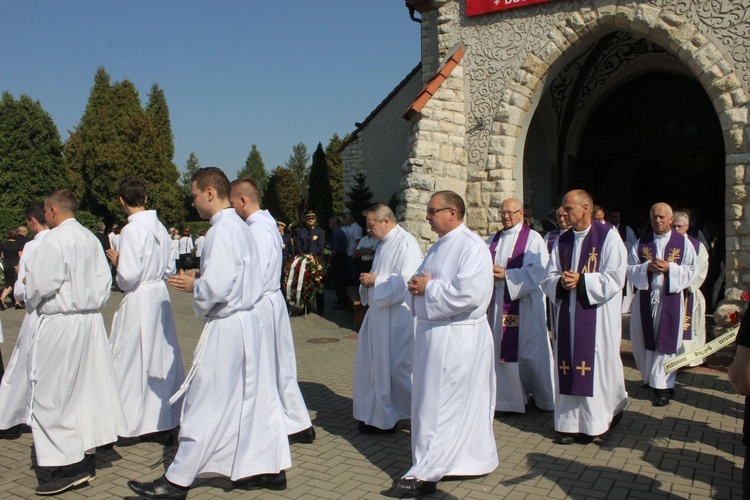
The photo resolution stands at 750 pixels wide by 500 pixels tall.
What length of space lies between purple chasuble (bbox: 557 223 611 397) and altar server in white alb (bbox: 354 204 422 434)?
1275 mm

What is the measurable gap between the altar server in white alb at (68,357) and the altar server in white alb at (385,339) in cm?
202

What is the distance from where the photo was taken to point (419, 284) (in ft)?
14.9

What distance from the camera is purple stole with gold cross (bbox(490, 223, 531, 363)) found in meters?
6.43

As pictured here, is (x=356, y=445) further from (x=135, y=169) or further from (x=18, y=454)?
(x=135, y=169)

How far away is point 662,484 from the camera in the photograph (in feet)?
14.8

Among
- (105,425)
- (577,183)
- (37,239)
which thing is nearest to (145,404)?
(105,425)

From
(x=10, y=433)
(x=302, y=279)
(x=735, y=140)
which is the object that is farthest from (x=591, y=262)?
(x=302, y=279)

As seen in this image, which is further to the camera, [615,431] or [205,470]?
[615,431]

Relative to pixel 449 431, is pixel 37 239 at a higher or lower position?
higher

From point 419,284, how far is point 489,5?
6928mm

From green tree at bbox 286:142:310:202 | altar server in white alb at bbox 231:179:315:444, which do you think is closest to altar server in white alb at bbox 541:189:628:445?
altar server in white alb at bbox 231:179:315:444

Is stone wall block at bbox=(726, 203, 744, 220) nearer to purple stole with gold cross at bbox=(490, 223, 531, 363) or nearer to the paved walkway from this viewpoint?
the paved walkway

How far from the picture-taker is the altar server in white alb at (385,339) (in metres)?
5.69

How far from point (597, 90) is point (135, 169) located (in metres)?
30.7
